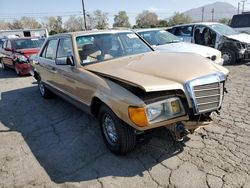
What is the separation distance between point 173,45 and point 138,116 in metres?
5.35

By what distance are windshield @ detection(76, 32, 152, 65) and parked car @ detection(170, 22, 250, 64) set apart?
18.6 feet

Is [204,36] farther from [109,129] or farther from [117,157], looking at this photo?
[117,157]

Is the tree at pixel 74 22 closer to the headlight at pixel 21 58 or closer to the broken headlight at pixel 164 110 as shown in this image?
the headlight at pixel 21 58

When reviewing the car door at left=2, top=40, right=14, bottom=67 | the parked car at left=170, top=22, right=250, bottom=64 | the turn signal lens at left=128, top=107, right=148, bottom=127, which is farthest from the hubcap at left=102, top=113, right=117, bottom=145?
the car door at left=2, top=40, right=14, bottom=67

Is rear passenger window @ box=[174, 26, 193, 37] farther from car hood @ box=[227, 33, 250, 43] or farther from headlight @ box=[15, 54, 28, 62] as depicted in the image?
headlight @ box=[15, 54, 28, 62]

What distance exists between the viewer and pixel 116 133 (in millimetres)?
3219

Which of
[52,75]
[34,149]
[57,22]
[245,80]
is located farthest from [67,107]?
[57,22]

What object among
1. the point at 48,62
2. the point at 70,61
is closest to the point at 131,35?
the point at 70,61

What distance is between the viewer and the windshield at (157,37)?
26.9 feet

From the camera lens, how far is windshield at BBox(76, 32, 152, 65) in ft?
13.3

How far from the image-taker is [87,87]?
12.1 feet

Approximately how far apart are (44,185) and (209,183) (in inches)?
77.4

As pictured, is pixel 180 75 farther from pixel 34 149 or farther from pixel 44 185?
pixel 34 149

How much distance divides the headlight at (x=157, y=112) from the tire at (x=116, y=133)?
377 mm
